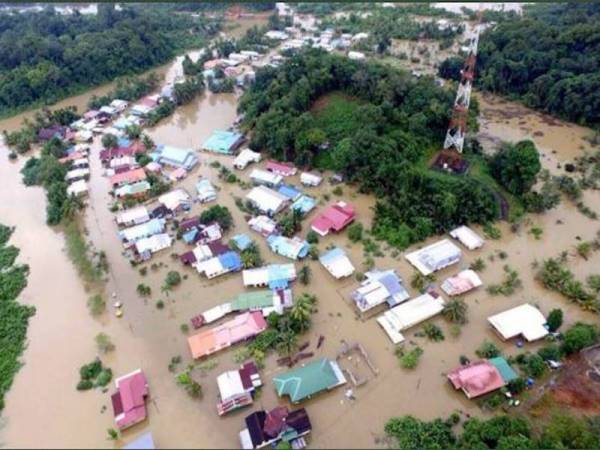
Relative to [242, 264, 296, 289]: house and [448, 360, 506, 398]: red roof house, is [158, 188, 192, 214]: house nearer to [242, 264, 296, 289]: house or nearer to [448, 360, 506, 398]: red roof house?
[242, 264, 296, 289]: house

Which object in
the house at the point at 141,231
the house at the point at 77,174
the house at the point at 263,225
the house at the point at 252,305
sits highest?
the house at the point at 77,174

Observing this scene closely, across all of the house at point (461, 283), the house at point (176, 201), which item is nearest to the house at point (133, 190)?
the house at point (176, 201)

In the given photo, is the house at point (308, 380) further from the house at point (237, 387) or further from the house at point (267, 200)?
the house at point (267, 200)

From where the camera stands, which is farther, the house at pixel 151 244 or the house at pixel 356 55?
the house at pixel 356 55

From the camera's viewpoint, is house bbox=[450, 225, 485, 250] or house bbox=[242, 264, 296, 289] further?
house bbox=[450, 225, 485, 250]

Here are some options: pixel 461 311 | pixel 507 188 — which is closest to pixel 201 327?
pixel 461 311

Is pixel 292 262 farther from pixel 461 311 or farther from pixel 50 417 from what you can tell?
pixel 50 417

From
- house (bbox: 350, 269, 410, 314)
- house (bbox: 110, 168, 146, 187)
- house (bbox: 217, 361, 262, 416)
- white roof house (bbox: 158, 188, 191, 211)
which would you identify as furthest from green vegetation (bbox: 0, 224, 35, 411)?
house (bbox: 350, 269, 410, 314)

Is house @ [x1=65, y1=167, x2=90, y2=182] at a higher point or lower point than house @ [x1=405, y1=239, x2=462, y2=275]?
higher
